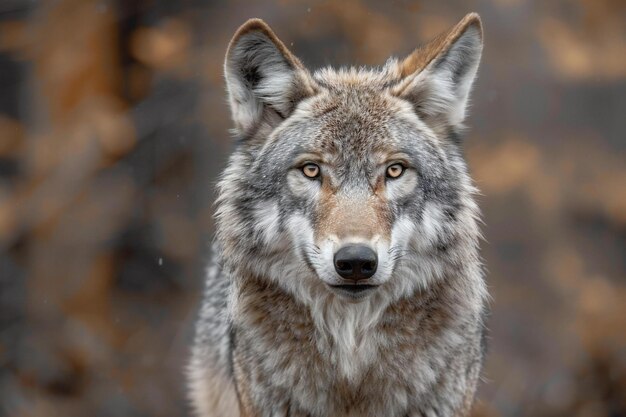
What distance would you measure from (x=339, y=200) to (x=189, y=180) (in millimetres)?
5019

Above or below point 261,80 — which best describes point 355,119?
below

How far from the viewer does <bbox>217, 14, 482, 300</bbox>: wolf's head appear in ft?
14.6

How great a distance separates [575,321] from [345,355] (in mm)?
4995

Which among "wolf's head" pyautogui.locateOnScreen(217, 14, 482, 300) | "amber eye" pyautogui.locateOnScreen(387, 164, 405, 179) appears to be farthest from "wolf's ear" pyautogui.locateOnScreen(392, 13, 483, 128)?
"amber eye" pyautogui.locateOnScreen(387, 164, 405, 179)

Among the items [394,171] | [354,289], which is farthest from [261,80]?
[354,289]

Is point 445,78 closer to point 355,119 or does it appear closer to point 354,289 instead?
point 355,119

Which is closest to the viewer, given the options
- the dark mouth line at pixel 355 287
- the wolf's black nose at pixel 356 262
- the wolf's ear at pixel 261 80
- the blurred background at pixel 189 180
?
the wolf's black nose at pixel 356 262

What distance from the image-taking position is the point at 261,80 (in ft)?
16.2

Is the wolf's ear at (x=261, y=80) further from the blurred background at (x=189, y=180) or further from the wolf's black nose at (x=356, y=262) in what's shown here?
the blurred background at (x=189, y=180)

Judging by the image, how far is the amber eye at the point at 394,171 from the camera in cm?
463

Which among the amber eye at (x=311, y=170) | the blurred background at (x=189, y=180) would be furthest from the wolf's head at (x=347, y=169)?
the blurred background at (x=189, y=180)

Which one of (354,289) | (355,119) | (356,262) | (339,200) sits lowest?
(354,289)

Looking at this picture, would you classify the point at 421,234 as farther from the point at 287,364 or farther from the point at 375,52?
the point at 375,52

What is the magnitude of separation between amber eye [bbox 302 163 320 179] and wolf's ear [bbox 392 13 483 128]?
640 millimetres
